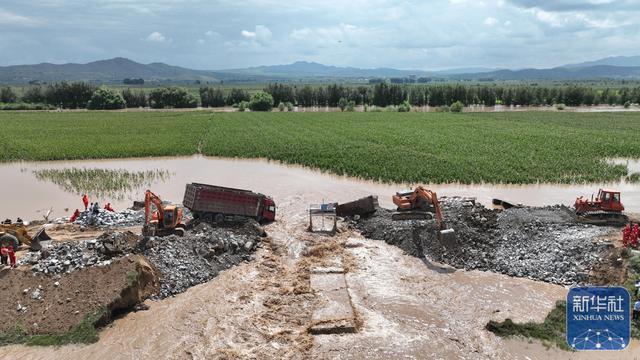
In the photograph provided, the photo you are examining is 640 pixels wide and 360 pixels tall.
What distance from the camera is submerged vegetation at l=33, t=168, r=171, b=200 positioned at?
25906mm

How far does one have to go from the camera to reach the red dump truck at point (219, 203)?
18344 millimetres

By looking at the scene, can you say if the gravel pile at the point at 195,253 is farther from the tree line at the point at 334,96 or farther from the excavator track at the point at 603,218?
the tree line at the point at 334,96

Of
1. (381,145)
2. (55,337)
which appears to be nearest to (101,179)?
(55,337)

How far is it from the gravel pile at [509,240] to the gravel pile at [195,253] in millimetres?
5209

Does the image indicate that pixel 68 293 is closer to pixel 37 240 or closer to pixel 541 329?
pixel 37 240

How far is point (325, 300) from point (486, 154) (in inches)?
1031

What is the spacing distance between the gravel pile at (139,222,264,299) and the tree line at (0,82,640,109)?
8672 cm

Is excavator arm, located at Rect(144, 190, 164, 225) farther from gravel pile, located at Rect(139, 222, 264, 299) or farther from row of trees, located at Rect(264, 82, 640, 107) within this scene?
row of trees, located at Rect(264, 82, 640, 107)

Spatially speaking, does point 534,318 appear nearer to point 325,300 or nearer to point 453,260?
point 453,260

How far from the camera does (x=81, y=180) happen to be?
28.2 m

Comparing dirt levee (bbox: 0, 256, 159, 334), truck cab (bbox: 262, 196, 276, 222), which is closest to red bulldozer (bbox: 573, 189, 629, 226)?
truck cab (bbox: 262, 196, 276, 222)

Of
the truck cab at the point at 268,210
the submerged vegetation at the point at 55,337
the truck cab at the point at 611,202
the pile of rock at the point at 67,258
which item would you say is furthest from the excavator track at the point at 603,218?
the submerged vegetation at the point at 55,337

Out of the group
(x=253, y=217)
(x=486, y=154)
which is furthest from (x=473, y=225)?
(x=486, y=154)

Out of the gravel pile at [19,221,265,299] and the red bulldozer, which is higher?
the red bulldozer
